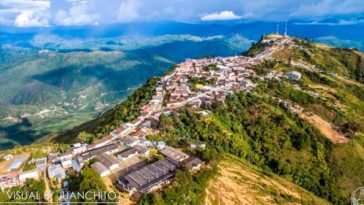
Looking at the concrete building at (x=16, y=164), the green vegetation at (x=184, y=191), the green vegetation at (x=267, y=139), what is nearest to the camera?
the green vegetation at (x=184, y=191)

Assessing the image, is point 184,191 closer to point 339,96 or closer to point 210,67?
point 339,96

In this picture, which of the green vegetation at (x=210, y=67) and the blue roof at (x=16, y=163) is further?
the green vegetation at (x=210, y=67)

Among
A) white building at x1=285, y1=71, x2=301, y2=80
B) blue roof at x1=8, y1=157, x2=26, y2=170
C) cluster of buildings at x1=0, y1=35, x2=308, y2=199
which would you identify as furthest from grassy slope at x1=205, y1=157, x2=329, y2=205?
white building at x1=285, y1=71, x2=301, y2=80

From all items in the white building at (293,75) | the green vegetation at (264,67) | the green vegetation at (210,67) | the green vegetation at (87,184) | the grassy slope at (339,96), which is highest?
the green vegetation at (87,184)

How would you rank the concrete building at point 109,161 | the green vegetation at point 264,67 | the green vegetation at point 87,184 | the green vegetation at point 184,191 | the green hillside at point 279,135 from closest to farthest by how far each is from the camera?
1. the green vegetation at point 87,184
2. the green vegetation at point 184,191
3. the concrete building at point 109,161
4. the green hillside at point 279,135
5. the green vegetation at point 264,67

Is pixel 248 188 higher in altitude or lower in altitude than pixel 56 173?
lower

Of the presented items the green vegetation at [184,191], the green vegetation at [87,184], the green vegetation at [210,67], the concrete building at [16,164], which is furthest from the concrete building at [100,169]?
the green vegetation at [210,67]

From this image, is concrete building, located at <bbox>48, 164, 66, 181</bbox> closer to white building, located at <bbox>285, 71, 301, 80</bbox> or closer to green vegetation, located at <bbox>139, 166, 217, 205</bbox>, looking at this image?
green vegetation, located at <bbox>139, 166, 217, 205</bbox>

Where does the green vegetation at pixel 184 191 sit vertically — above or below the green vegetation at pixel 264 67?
above

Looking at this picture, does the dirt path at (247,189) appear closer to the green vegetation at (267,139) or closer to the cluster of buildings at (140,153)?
the cluster of buildings at (140,153)

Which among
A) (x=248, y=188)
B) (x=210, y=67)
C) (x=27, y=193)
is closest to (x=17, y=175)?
(x=27, y=193)
